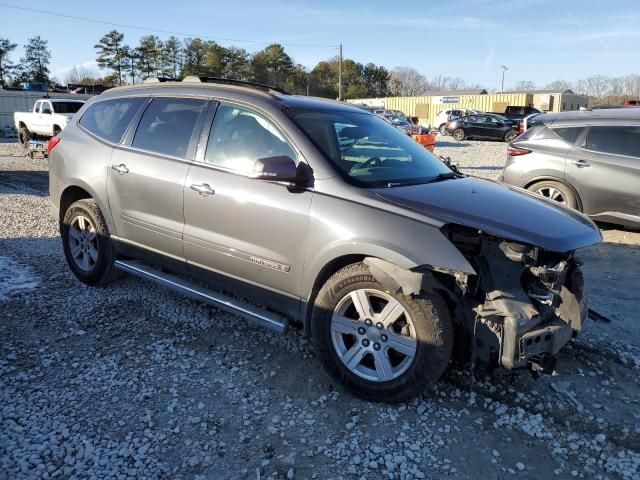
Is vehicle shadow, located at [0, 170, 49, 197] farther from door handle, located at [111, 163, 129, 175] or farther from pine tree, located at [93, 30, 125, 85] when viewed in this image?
pine tree, located at [93, 30, 125, 85]

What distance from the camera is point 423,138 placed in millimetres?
16219

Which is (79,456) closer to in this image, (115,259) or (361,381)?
(361,381)

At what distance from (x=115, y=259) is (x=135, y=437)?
230cm

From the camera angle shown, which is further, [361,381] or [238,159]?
[238,159]

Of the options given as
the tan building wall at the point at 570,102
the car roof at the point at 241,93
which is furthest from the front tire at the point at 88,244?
the tan building wall at the point at 570,102

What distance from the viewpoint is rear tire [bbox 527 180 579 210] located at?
722 centimetres

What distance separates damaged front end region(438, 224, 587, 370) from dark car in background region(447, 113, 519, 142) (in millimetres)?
26307

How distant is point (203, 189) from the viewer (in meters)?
3.78

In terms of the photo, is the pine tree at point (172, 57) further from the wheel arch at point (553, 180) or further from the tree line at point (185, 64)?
the wheel arch at point (553, 180)

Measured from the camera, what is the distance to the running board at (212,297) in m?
3.46

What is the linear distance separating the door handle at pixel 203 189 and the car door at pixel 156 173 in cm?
18

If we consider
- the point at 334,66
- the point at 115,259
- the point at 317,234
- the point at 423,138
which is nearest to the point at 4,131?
the point at 423,138

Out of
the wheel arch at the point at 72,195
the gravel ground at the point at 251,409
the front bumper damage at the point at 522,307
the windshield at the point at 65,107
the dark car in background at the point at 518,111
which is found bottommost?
the gravel ground at the point at 251,409

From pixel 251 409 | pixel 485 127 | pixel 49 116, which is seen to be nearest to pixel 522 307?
pixel 251 409
